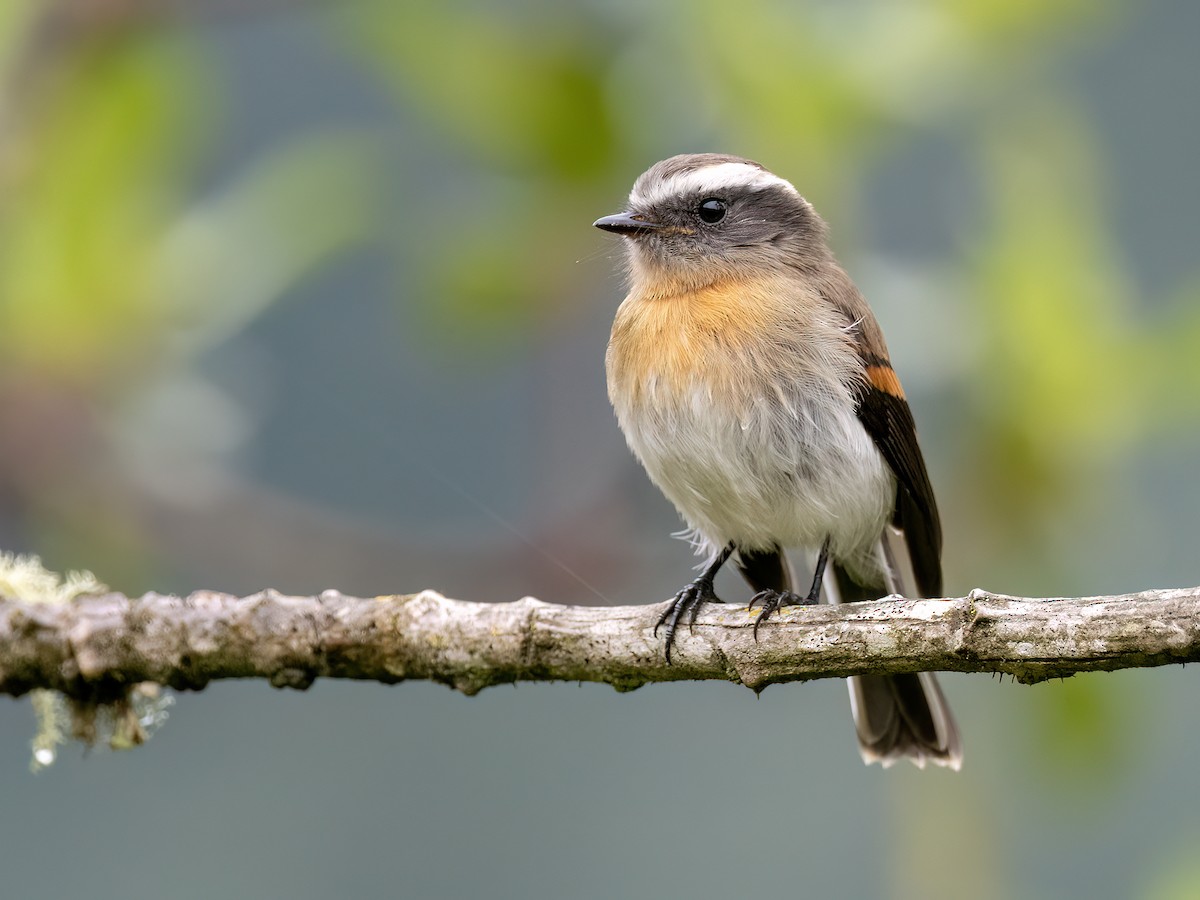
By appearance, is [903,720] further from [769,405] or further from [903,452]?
[769,405]

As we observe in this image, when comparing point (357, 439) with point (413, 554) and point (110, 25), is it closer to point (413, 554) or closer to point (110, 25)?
point (413, 554)

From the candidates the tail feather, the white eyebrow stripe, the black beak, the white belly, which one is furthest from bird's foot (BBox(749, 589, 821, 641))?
the white eyebrow stripe

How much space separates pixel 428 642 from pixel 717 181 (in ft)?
6.61

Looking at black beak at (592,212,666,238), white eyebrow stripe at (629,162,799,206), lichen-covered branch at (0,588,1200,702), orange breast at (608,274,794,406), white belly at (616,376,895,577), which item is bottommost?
lichen-covered branch at (0,588,1200,702)

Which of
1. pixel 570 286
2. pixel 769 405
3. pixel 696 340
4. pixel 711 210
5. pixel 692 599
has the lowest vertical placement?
pixel 692 599

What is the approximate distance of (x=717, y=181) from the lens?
4.84m

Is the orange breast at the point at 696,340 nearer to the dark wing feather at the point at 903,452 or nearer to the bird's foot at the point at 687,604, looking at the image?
the dark wing feather at the point at 903,452

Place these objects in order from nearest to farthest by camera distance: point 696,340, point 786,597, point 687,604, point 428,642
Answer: point 428,642, point 786,597, point 687,604, point 696,340

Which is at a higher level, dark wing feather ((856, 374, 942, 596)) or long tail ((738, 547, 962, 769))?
dark wing feather ((856, 374, 942, 596))

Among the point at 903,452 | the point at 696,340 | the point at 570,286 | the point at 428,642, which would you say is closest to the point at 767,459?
the point at 696,340

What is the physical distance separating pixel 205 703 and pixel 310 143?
21.9 feet

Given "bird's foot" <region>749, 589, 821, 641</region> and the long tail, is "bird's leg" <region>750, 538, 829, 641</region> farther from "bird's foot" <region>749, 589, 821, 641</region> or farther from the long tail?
the long tail

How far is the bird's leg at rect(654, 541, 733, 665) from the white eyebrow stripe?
115 centimetres

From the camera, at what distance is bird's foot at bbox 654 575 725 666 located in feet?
11.4
